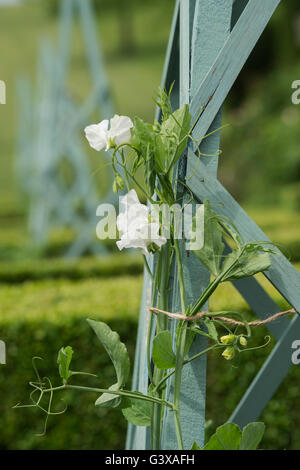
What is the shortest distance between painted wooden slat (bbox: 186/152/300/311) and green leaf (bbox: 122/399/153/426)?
1.03ft

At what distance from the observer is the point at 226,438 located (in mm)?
929

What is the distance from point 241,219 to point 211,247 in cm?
9

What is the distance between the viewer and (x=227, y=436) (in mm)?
927

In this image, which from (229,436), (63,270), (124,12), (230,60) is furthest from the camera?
(124,12)

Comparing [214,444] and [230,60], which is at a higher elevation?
[230,60]

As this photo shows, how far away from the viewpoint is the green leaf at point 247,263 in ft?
3.15

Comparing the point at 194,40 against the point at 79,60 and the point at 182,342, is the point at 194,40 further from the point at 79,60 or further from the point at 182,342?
the point at 79,60

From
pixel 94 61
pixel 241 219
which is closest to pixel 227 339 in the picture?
pixel 241 219

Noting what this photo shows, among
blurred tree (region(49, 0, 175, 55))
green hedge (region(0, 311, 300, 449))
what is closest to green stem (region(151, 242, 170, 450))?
green hedge (region(0, 311, 300, 449))

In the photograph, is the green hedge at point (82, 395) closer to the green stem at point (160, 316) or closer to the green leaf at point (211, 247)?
the green stem at point (160, 316)

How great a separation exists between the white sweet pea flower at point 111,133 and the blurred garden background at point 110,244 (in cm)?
11

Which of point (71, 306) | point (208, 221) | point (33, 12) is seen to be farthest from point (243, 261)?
point (33, 12)

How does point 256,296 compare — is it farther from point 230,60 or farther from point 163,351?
point 230,60

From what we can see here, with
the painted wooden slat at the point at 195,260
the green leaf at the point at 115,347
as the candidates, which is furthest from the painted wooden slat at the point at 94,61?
the green leaf at the point at 115,347
